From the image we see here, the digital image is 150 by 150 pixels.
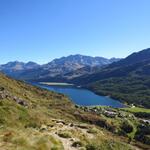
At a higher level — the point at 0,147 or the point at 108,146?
the point at 0,147

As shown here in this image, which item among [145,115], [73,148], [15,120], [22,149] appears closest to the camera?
[22,149]

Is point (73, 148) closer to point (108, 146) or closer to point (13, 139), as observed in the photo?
point (108, 146)

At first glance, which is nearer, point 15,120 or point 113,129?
point 15,120

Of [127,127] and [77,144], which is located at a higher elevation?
[77,144]

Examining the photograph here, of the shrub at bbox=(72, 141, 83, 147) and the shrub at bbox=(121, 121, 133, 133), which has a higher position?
the shrub at bbox=(72, 141, 83, 147)

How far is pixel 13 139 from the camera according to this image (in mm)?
20312

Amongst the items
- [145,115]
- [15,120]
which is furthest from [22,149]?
[145,115]

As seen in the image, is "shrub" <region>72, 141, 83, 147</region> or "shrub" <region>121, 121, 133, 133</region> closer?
"shrub" <region>72, 141, 83, 147</region>

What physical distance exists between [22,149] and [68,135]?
45.8 ft

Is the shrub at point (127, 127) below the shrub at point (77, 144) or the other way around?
below

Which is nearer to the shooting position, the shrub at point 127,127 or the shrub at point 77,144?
the shrub at point 77,144

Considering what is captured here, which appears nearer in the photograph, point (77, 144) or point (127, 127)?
point (77, 144)

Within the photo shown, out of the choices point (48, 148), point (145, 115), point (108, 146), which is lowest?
point (145, 115)

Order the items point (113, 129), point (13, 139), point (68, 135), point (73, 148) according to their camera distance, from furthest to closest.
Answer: point (113, 129) → point (68, 135) → point (73, 148) → point (13, 139)
